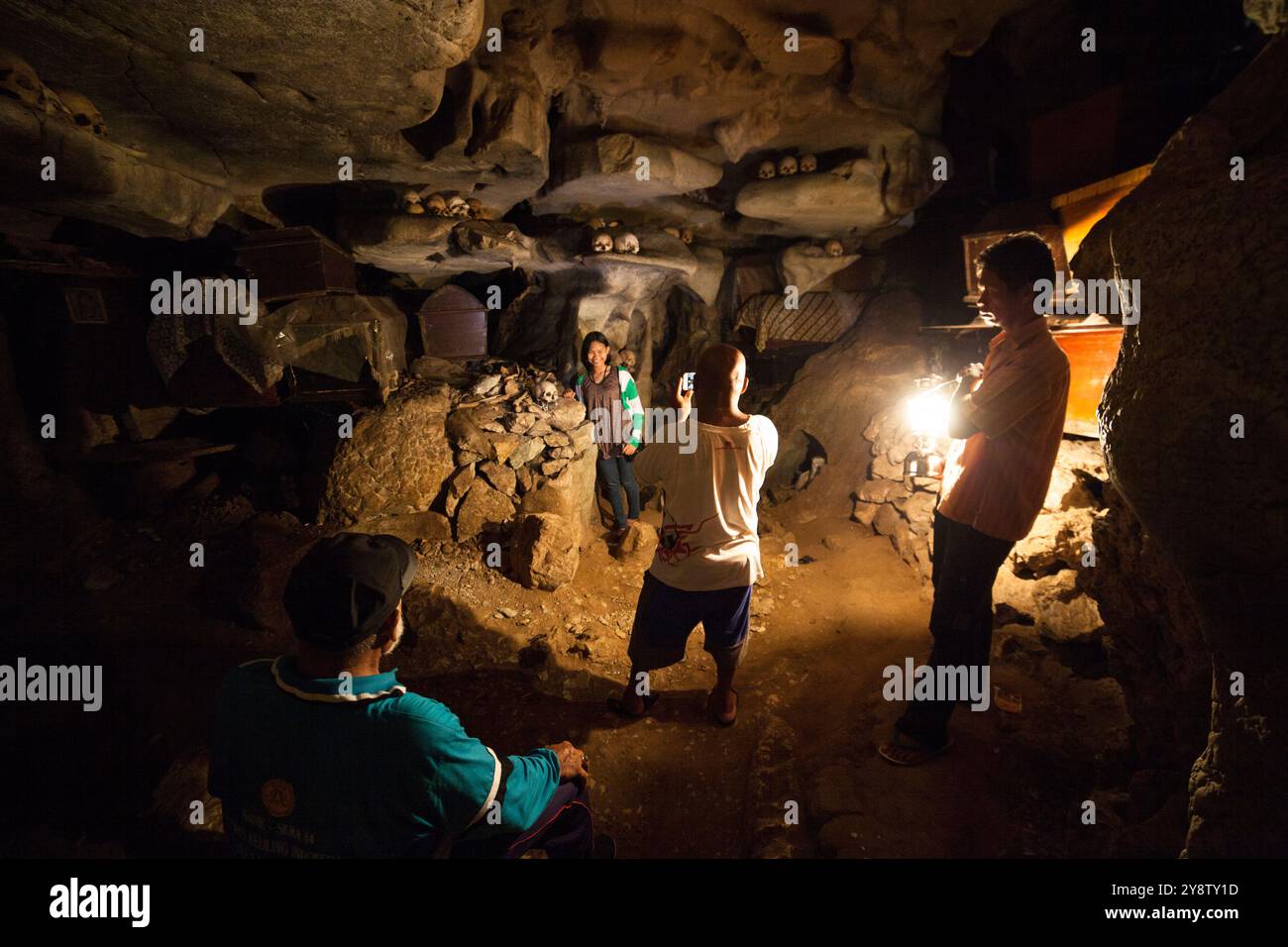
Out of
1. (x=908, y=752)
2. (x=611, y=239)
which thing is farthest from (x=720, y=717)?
(x=611, y=239)

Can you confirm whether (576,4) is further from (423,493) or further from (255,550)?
(255,550)

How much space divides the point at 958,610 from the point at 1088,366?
12.9 feet

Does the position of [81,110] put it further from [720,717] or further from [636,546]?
[720,717]

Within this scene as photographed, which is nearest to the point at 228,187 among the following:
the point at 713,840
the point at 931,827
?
the point at 713,840

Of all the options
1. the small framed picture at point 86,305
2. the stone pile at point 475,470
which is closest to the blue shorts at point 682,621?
the stone pile at point 475,470

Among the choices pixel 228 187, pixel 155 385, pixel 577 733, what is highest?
pixel 228 187

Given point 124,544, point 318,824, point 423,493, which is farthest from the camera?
point 423,493

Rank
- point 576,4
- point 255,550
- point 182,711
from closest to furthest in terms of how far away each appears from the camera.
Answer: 1. point 182,711
2. point 576,4
3. point 255,550

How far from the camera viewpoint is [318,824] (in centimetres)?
147

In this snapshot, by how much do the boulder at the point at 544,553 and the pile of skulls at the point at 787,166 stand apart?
6.33 meters

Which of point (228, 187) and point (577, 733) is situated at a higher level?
point (228, 187)

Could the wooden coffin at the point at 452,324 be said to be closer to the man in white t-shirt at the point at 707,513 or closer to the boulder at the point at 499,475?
the boulder at the point at 499,475

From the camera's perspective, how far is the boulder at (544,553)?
6.38 m

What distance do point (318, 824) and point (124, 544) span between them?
7.77 m
